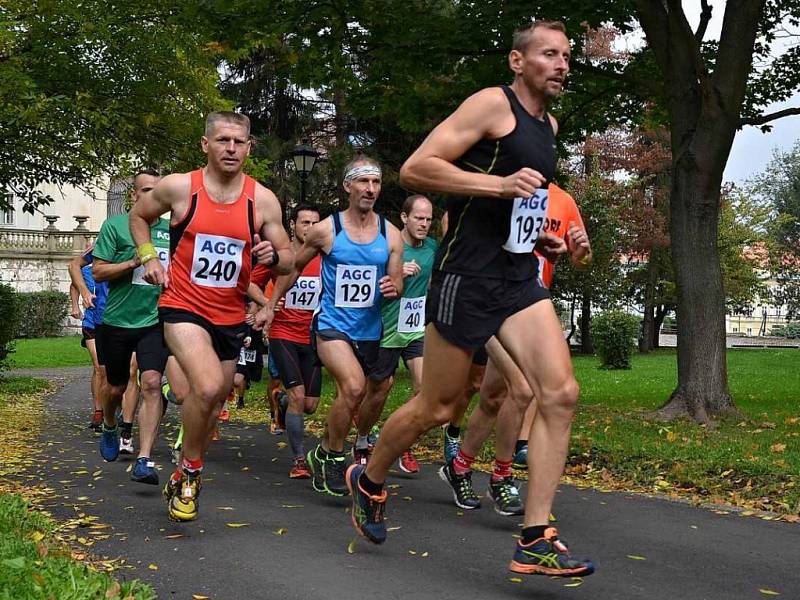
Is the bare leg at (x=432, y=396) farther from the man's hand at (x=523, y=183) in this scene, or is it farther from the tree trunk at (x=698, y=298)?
the tree trunk at (x=698, y=298)

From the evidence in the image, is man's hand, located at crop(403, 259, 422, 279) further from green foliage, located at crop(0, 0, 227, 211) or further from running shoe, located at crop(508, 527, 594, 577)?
green foliage, located at crop(0, 0, 227, 211)

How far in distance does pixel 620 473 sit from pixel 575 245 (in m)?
3.64

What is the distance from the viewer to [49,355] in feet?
106

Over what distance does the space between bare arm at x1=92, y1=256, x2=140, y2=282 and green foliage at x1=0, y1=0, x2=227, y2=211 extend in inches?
240

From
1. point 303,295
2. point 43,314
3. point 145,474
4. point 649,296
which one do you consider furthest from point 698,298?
point 43,314

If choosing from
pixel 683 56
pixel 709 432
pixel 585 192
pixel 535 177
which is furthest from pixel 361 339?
pixel 585 192

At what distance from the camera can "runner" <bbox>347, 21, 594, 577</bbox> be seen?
481 cm

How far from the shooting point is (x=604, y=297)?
4128 cm

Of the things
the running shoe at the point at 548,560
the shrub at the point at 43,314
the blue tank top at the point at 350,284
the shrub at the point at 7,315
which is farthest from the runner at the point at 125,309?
the shrub at the point at 43,314

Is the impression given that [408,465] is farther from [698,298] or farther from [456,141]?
[698,298]

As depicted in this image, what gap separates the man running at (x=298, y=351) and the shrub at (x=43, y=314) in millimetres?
38461

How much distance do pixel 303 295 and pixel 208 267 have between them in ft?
10.4

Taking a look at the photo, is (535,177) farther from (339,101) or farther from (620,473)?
(339,101)

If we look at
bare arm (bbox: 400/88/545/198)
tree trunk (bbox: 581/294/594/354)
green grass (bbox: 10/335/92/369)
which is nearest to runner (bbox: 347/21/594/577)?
bare arm (bbox: 400/88/545/198)
